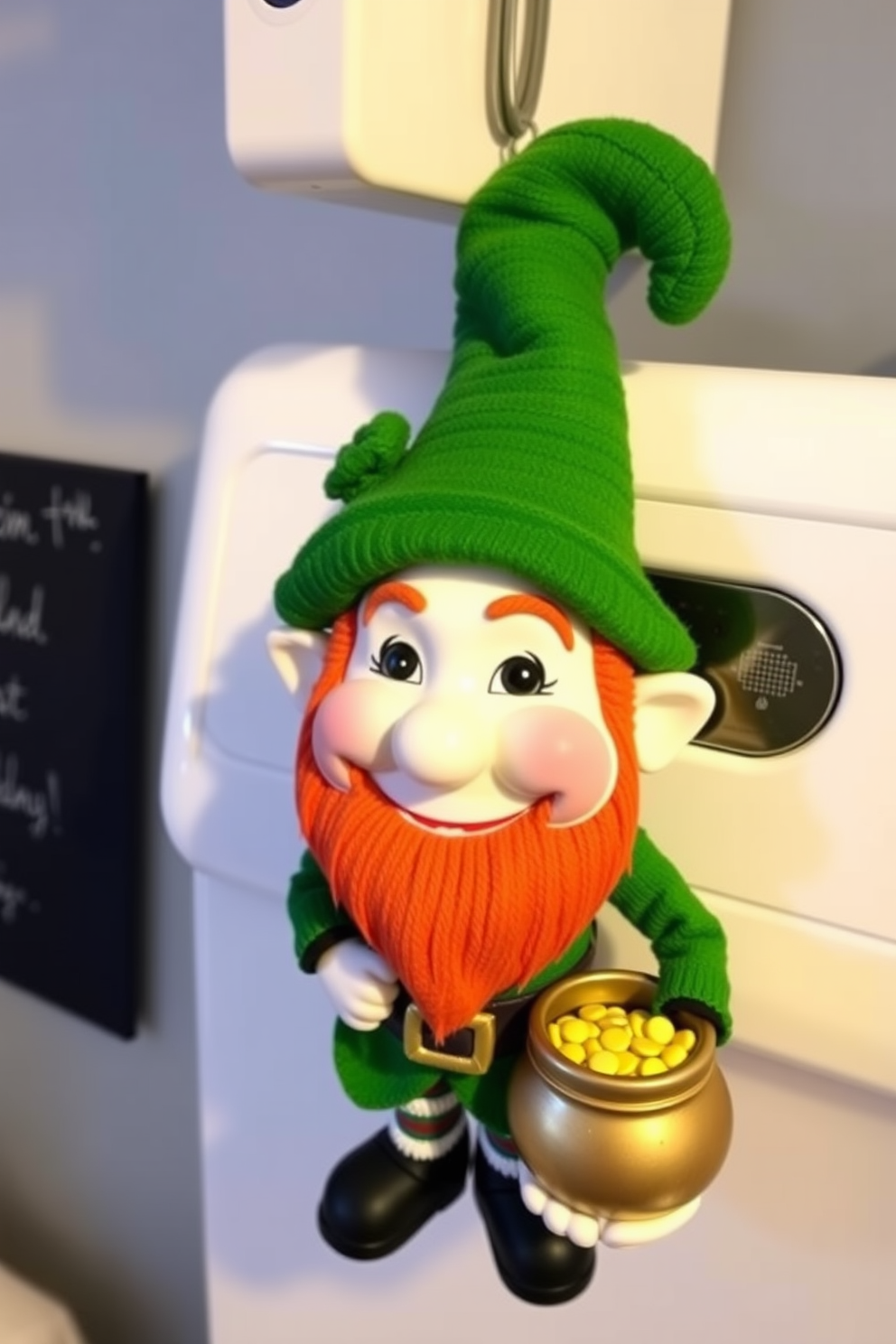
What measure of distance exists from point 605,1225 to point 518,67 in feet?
1.31

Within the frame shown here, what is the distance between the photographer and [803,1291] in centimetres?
45

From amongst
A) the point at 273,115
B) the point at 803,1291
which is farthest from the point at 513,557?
the point at 803,1291

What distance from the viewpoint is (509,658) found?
1.11 feet

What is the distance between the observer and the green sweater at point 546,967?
0.39m

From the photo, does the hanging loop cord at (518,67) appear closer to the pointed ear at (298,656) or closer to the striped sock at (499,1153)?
the pointed ear at (298,656)

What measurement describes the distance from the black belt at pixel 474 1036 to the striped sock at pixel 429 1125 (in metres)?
0.07

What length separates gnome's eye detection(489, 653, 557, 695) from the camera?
34cm

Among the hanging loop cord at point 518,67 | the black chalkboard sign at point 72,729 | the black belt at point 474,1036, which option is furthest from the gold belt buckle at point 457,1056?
the black chalkboard sign at point 72,729

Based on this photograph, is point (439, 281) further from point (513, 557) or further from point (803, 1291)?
point (803, 1291)

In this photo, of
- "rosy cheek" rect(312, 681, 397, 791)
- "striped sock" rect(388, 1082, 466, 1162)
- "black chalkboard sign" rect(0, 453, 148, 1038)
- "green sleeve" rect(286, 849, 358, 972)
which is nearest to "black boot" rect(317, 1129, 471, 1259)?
"striped sock" rect(388, 1082, 466, 1162)

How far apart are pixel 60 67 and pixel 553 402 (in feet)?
1.63

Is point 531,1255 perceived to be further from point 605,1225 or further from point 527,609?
point 527,609

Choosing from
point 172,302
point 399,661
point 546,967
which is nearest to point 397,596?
point 399,661

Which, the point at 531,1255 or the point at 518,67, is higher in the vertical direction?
the point at 518,67
